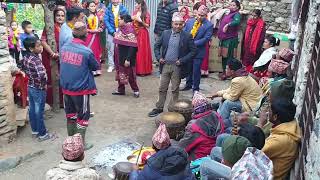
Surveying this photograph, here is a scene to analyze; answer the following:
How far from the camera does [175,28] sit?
7770 millimetres

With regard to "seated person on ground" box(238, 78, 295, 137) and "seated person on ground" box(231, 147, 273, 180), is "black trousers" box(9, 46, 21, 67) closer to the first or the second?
"seated person on ground" box(238, 78, 295, 137)

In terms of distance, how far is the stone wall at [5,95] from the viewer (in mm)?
6520

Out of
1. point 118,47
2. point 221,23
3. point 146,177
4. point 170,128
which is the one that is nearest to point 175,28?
point 118,47

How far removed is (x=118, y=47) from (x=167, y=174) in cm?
515

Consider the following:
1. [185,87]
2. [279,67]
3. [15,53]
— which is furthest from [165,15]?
[279,67]

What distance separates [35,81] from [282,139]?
397cm

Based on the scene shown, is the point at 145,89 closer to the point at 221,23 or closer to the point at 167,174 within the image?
the point at 221,23

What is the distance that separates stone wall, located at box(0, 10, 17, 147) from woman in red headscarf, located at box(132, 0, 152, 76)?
158 inches

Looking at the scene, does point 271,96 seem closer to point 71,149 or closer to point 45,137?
point 71,149

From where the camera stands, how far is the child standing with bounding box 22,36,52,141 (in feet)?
21.3

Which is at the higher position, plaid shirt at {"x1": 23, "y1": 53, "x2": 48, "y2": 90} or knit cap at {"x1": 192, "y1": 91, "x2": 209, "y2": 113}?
plaid shirt at {"x1": 23, "y1": 53, "x2": 48, "y2": 90}

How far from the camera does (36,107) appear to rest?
22.0 ft

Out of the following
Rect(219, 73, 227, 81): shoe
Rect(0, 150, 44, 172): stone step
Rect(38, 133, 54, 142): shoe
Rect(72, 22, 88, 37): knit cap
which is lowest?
Rect(0, 150, 44, 172): stone step

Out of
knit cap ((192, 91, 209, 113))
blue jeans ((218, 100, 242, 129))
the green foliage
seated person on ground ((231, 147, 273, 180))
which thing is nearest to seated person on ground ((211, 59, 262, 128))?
blue jeans ((218, 100, 242, 129))
